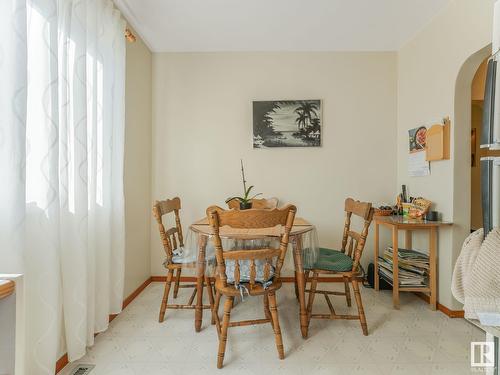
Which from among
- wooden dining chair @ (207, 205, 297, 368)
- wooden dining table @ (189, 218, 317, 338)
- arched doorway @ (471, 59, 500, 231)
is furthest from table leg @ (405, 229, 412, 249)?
wooden dining chair @ (207, 205, 297, 368)

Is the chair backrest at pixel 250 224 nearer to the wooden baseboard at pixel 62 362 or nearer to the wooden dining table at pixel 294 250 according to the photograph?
the wooden dining table at pixel 294 250

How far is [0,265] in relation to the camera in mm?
1160

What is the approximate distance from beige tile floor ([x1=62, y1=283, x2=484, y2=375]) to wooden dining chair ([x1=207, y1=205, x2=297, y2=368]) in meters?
0.18

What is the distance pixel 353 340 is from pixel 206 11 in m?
3.01

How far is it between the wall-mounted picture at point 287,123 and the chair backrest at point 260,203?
676 mm

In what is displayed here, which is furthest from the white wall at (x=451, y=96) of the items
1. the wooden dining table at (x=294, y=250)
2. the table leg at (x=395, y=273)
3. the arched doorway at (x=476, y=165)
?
the wooden dining table at (x=294, y=250)

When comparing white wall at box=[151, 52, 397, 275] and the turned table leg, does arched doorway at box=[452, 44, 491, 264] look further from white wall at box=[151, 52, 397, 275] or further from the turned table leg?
the turned table leg

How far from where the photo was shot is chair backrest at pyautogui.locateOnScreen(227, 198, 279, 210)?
2.78 metres

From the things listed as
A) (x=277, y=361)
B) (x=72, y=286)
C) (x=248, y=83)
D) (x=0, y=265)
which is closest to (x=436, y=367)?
(x=277, y=361)

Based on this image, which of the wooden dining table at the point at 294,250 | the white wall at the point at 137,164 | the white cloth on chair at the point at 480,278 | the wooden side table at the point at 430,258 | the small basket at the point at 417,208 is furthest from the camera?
the white wall at the point at 137,164

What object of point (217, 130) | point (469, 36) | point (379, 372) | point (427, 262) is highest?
point (469, 36)

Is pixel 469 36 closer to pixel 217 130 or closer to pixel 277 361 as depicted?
pixel 217 130

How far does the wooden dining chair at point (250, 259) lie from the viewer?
1507mm

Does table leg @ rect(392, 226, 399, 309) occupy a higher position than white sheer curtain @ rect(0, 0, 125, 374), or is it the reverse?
white sheer curtain @ rect(0, 0, 125, 374)
